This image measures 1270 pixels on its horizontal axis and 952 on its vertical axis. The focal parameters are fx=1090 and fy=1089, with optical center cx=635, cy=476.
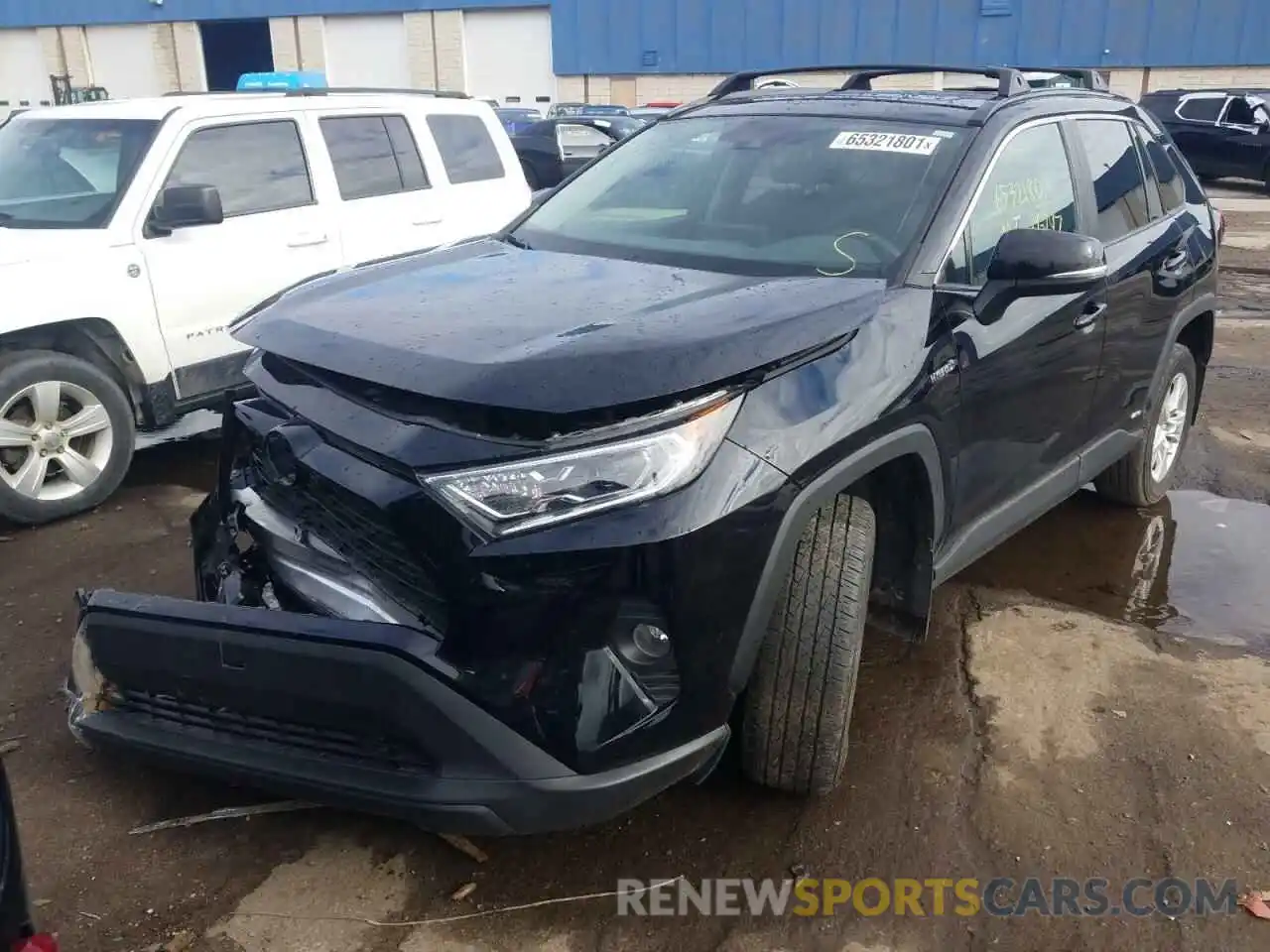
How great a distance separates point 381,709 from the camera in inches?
85.9

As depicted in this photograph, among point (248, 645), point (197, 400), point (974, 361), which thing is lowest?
point (197, 400)

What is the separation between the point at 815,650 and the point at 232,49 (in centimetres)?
4538

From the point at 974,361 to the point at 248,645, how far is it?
203 centimetres

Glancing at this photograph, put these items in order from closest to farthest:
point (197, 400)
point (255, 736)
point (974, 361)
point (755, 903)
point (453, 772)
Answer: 1. point (453, 772)
2. point (255, 736)
3. point (755, 903)
4. point (974, 361)
5. point (197, 400)

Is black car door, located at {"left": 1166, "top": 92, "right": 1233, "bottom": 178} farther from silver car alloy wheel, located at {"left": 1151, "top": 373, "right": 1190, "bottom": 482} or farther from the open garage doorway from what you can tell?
the open garage doorway

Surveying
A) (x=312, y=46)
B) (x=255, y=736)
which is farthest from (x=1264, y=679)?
(x=312, y=46)

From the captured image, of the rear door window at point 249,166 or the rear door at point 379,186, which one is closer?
the rear door window at point 249,166

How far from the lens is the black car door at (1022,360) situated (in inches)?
123

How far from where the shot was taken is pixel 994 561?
454 centimetres

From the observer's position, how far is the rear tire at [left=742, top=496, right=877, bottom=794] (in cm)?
258

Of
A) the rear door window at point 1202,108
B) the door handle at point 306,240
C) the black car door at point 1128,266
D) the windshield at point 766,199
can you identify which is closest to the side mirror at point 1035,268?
the windshield at point 766,199

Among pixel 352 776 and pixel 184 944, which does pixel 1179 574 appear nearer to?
pixel 352 776

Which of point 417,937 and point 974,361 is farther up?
point 974,361

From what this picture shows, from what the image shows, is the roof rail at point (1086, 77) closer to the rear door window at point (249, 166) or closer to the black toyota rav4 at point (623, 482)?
the black toyota rav4 at point (623, 482)
